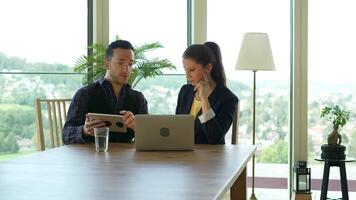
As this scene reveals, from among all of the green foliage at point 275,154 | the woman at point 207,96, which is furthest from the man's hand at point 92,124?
the green foliage at point 275,154

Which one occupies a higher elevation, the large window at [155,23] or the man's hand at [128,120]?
the large window at [155,23]

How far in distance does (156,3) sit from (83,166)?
3.23m

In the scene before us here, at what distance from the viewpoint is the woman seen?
9.74 ft

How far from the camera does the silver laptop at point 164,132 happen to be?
2.46m

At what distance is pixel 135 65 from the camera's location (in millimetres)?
4707

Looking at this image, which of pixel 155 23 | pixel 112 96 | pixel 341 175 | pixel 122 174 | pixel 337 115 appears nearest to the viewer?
pixel 122 174

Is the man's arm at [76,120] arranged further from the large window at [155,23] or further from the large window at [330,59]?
the large window at [330,59]

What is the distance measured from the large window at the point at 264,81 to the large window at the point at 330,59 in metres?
0.25

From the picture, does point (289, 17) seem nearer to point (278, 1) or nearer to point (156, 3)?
point (278, 1)

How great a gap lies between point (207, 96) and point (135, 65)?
5.43 feet

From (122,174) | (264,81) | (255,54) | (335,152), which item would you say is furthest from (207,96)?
(264,81)

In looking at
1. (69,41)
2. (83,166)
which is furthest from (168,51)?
(83,166)

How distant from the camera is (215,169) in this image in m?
1.96

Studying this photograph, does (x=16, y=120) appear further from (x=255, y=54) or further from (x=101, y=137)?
(x=101, y=137)
